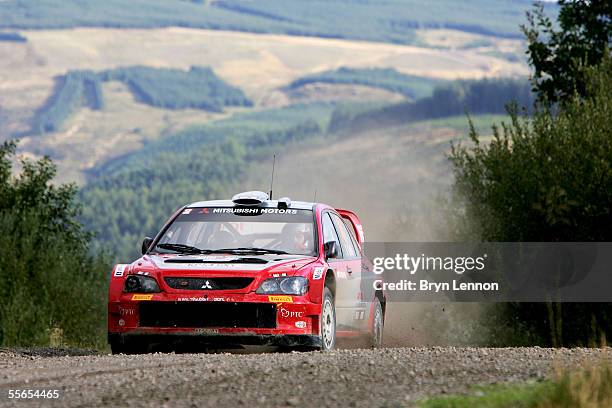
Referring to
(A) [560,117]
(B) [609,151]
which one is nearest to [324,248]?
(B) [609,151]

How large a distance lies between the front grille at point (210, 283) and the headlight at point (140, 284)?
15 centimetres

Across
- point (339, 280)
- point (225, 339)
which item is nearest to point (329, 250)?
point (339, 280)

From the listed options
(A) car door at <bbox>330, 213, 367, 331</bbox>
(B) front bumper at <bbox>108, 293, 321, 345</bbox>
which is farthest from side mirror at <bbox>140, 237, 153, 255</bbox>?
(A) car door at <bbox>330, 213, 367, 331</bbox>

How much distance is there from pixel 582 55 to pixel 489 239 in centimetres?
595

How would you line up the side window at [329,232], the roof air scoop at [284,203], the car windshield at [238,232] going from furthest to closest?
the roof air scoop at [284,203]
the side window at [329,232]
the car windshield at [238,232]

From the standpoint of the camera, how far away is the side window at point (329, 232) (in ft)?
44.4

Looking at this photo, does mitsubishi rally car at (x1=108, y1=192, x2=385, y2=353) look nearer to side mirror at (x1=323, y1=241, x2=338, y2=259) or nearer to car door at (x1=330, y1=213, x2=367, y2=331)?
side mirror at (x1=323, y1=241, x2=338, y2=259)

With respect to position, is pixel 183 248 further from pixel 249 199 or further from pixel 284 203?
pixel 284 203

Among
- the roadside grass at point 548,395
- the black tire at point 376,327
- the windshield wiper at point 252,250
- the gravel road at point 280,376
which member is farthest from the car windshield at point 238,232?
the roadside grass at point 548,395

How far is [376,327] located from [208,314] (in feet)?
10.4

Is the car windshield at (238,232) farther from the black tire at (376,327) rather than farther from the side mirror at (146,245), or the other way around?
the black tire at (376,327)

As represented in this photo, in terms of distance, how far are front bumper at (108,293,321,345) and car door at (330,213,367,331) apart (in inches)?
56.1

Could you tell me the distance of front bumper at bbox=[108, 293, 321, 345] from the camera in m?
12.0

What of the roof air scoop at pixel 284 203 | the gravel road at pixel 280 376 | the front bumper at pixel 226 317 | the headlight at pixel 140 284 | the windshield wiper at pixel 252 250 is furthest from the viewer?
the roof air scoop at pixel 284 203
